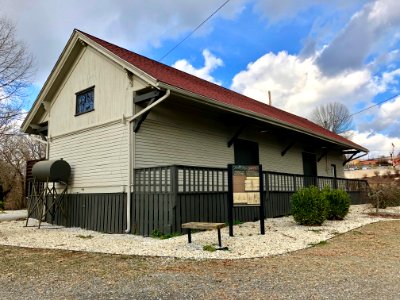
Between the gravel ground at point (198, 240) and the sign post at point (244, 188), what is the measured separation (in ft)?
A: 2.30

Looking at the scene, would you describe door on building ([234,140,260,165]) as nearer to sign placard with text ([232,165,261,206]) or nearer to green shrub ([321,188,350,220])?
green shrub ([321,188,350,220])

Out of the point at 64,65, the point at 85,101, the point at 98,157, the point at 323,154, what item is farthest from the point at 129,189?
the point at 323,154

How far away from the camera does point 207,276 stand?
5.28 m

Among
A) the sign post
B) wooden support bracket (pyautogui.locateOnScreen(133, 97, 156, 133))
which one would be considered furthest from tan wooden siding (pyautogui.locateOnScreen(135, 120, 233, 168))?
the sign post

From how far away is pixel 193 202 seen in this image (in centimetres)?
923

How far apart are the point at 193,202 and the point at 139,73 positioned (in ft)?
11.6

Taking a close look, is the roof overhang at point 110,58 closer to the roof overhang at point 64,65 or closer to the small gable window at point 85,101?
the roof overhang at point 64,65

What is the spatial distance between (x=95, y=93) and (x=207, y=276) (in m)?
7.93

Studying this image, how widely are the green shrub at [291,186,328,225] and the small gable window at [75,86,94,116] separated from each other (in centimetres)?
681

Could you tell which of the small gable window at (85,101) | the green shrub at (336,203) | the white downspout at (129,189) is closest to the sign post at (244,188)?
the white downspout at (129,189)

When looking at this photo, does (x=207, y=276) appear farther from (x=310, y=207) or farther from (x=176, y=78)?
(x=176, y=78)

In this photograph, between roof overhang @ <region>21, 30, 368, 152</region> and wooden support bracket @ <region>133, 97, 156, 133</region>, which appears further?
wooden support bracket @ <region>133, 97, 156, 133</region>

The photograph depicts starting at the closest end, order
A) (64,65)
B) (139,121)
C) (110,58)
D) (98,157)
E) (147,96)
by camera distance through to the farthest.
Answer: (147,96) < (139,121) < (110,58) < (98,157) < (64,65)

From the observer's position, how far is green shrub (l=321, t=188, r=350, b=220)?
10.8 meters
